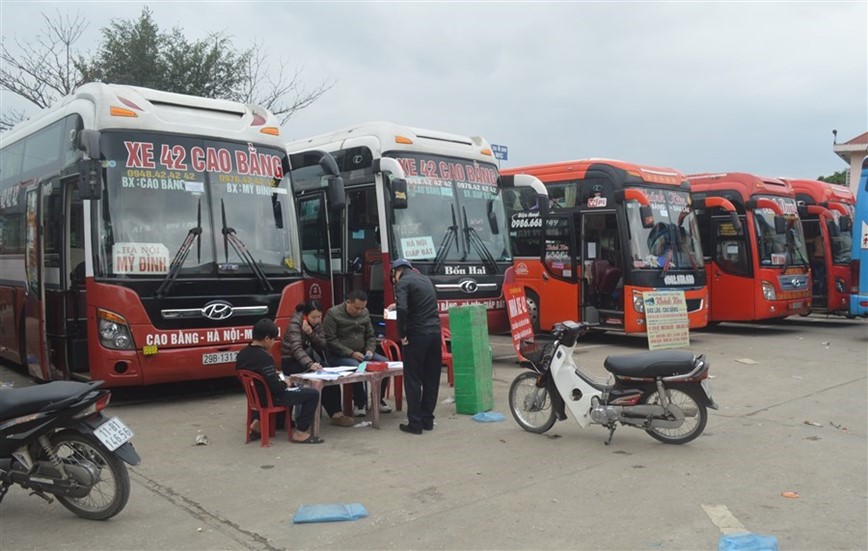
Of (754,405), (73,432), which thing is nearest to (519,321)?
(754,405)

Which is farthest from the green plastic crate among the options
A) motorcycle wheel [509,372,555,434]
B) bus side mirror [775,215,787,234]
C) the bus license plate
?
bus side mirror [775,215,787,234]

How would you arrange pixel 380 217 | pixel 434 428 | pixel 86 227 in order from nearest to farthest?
1. pixel 434 428
2. pixel 86 227
3. pixel 380 217

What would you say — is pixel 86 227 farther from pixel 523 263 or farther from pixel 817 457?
pixel 523 263

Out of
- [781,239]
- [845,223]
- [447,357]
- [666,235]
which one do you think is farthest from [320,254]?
[845,223]

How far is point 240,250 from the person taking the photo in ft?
27.8

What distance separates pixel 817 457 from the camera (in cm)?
619

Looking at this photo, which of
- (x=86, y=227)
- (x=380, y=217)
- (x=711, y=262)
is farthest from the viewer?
(x=711, y=262)

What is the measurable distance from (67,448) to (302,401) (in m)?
2.14

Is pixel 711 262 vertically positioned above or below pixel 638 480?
above

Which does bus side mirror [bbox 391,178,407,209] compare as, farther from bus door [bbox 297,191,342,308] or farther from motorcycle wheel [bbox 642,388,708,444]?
motorcycle wheel [bbox 642,388,708,444]

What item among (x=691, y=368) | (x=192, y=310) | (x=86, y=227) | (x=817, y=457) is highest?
(x=86, y=227)

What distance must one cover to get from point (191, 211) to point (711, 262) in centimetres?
1091

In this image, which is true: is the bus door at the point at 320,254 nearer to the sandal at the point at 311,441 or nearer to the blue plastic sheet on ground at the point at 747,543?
the sandal at the point at 311,441

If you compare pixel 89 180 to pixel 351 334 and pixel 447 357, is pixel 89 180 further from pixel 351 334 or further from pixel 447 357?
pixel 447 357
